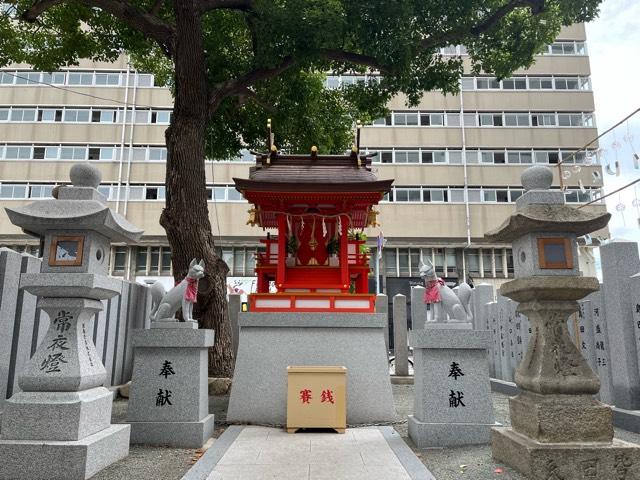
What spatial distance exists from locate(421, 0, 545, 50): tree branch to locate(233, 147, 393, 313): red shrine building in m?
3.82

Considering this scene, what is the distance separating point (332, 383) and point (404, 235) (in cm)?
2259

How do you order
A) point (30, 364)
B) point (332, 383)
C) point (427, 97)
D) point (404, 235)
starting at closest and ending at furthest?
1. point (30, 364)
2. point (332, 383)
3. point (404, 235)
4. point (427, 97)

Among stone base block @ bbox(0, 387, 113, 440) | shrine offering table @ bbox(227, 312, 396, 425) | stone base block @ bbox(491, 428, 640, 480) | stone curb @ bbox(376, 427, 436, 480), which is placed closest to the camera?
stone base block @ bbox(491, 428, 640, 480)

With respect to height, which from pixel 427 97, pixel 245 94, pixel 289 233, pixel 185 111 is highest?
pixel 427 97

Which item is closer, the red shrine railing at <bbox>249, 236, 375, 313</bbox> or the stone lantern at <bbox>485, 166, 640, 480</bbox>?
the stone lantern at <bbox>485, 166, 640, 480</bbox>

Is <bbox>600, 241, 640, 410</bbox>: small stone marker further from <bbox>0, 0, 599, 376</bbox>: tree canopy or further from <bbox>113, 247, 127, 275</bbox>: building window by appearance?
<bbox>113, 247, 127, 275</bbox>: building window

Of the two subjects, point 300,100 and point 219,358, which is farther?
point 300,100

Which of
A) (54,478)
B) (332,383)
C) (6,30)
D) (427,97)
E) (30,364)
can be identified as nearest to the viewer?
(54,478)

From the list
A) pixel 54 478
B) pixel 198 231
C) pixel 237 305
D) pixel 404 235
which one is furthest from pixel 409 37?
pixel 404 235

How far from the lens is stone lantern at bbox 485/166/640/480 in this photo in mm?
4781

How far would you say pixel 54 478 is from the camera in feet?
16.2

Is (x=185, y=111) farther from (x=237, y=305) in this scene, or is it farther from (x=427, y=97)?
(x=427, y=97)

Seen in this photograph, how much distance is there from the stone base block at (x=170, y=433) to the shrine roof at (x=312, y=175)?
16.2 ft

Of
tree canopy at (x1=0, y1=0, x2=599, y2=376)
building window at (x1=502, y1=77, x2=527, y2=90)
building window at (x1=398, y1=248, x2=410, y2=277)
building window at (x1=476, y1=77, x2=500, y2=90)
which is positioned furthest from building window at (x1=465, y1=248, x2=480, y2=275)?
tree canopy at (x1=0, y1=0, x2=599, y2=376)
